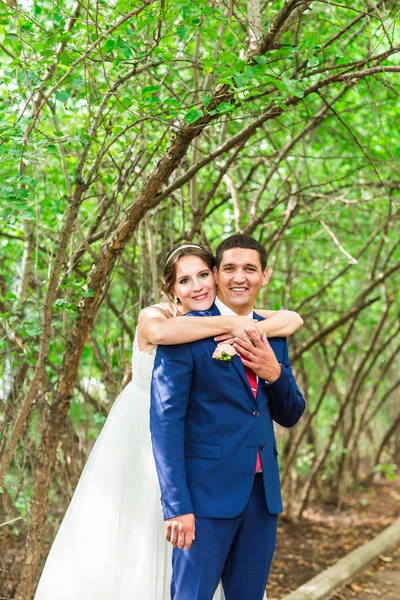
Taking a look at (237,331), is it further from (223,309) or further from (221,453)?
(221,453)

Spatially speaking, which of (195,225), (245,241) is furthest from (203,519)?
(195,225)

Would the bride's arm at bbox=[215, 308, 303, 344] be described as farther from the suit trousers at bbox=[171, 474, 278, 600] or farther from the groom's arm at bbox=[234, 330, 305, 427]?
the suit trousers at bbox=[171, 474, 278, 600]

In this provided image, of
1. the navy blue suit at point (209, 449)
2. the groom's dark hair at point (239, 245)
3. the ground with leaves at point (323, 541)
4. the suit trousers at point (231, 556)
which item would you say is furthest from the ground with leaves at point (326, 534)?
the groom's dark hair at point (239, 245)

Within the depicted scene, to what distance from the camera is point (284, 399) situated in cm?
271

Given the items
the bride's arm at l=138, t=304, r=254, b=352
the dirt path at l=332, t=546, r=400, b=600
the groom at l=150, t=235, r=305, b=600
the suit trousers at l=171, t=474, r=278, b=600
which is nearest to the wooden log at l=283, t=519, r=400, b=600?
the dirt path at l=332, t=546, r=400, b=600

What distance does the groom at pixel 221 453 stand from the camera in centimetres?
250

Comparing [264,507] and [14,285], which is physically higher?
[14,285]

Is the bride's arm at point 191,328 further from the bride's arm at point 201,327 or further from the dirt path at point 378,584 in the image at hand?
the dirt path at point 378,584

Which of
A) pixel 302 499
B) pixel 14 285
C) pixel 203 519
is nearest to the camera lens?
pixel 203 519

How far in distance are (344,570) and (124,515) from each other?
2898mm

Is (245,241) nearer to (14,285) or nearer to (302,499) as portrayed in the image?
(14,285)

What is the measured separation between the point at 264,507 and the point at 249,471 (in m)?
0.17

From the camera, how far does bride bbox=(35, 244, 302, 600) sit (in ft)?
9.60

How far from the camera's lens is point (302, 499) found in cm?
758
